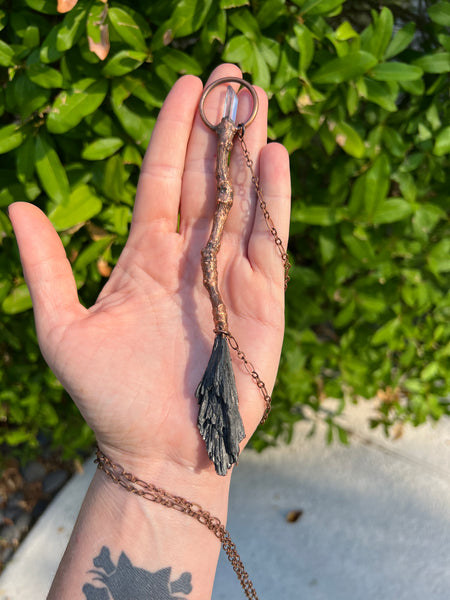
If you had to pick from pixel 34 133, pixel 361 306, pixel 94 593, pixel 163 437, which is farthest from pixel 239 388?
pixel 34 133

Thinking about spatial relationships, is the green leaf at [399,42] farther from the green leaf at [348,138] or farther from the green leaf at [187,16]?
the green leaf at [187,16]

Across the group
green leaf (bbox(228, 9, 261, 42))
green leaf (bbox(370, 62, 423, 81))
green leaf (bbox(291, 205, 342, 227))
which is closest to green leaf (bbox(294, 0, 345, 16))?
green leaf (bbox(228, 9, 261, 42))

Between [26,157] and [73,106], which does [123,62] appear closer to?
[73,106]

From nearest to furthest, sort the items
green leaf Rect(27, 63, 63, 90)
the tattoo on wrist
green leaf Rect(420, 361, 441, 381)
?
the tattoo on wrist → green leaf Rect(27, 63, 63, 90) → green leaf Rect(420, 361, 441, 381)

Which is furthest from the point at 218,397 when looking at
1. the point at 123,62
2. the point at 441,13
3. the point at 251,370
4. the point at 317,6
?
the point at 441,13

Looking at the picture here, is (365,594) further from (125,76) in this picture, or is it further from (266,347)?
(125,76)

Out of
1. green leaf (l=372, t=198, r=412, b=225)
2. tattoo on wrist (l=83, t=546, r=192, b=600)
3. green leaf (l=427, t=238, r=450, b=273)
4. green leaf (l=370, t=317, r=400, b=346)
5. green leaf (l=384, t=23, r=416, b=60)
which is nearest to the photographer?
tattoo on wrist (l=83, t=546, r=192, b=600)

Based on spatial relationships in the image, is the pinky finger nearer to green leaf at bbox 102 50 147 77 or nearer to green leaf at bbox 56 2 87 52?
green leaf at bbox 102 50 147 77
